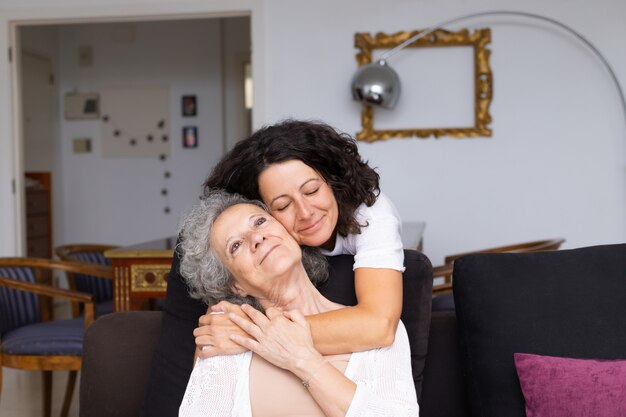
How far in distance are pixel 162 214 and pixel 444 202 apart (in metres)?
3.58

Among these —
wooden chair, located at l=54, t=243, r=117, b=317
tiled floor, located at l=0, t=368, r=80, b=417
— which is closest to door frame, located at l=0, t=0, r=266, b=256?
tiled floor, located at l=0, t=368, r=80, b=417

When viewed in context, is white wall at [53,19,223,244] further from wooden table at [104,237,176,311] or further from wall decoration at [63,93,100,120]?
wooden table at [104,237,176,311]

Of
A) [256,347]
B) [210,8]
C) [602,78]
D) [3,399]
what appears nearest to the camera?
[256,347]

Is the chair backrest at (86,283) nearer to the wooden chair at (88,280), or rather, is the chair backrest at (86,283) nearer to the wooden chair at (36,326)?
the wooden chair at (88,280)

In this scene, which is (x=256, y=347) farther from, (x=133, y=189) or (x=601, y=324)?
(x=133, y=189)

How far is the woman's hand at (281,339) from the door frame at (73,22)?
10.4 feet

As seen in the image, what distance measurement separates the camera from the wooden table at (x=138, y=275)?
3275 millimetres

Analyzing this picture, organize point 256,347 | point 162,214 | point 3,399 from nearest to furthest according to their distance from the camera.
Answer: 1. point 256,347
2. point 3,399
3. point 162,214

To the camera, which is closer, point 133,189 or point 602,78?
point 602,78

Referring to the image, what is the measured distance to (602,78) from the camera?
14.8 feet

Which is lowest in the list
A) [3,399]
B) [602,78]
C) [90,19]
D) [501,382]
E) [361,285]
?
[3,399]

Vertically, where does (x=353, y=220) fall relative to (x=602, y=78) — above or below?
below

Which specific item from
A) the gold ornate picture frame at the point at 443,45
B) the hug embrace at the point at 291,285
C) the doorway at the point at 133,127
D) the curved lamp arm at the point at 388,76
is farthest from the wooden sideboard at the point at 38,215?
the hug embrace at the point at 291,285

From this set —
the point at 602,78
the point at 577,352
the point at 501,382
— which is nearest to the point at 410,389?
the point at 501,382
